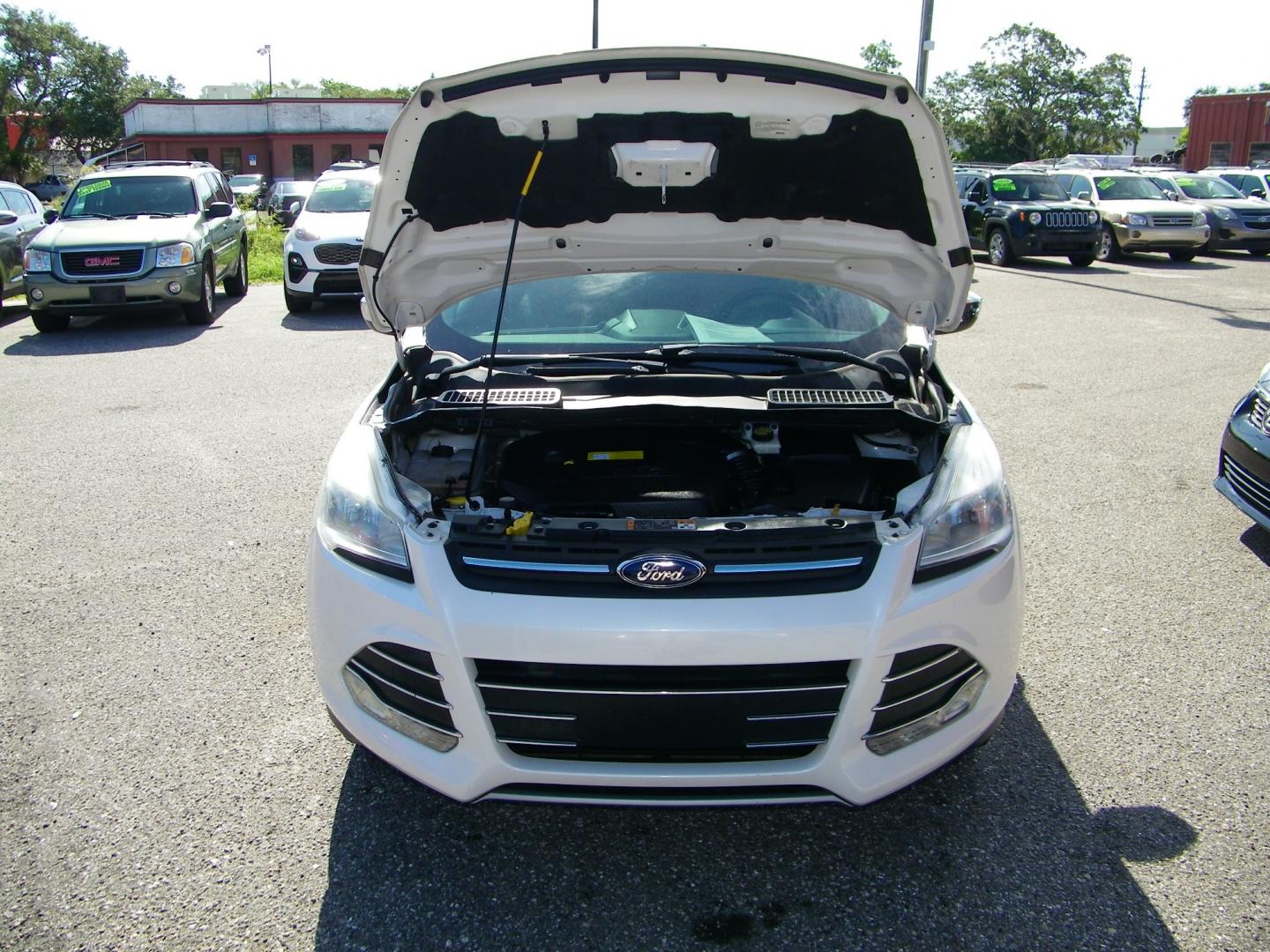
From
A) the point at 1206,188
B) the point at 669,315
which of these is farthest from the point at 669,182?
the point at 1206,188

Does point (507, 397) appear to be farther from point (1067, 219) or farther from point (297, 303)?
point (1067, 219)

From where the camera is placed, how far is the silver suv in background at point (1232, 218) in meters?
18.5

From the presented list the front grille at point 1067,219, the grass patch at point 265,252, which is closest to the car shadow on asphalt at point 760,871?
the grass patch at point 265,252

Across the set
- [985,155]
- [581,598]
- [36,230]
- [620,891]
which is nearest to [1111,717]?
[620,891]

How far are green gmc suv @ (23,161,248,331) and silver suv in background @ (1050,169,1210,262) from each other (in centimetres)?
1482

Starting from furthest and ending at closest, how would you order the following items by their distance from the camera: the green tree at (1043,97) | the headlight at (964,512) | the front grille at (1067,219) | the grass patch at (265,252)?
1. the green tree at (1043,97)
2. the front grille at (1067,219)
3. the grass patch at (265,252)
4. the headlight at (964,512)

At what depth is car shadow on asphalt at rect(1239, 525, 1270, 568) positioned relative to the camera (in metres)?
4.53

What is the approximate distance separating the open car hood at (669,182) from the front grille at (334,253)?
8597mm

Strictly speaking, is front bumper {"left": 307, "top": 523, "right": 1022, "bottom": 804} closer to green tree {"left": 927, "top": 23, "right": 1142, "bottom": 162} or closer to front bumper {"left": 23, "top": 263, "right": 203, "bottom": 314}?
front bumper {"left": 23, "top": 263, "right": 203, "bottom": 314}

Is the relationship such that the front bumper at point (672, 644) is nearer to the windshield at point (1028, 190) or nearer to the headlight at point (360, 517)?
the headlight at point (360, 517)

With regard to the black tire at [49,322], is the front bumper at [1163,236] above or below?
above

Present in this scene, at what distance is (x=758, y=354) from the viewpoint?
3.35 meters

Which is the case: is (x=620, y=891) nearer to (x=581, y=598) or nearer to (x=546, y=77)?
(x=581, y=598)

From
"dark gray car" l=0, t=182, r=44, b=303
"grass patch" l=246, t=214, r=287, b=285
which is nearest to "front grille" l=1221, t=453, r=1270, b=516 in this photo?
"dark gray car" l=0, t=182, r=44, b=303
